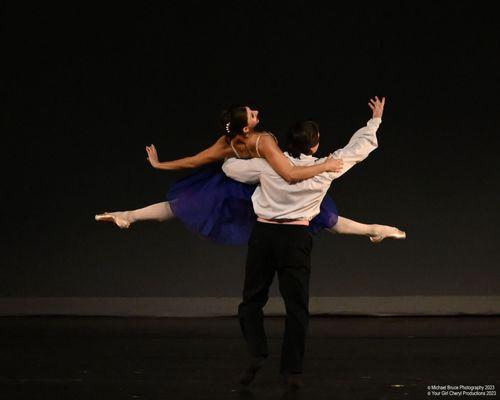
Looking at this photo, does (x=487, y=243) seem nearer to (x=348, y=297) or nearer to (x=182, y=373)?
(x=348, y=297)

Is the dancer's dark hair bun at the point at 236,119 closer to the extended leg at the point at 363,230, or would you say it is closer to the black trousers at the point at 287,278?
the black trousers at the point at 287,278

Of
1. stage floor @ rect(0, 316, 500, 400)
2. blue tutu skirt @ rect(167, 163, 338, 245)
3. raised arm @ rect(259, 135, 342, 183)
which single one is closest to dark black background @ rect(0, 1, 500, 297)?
stage floor @ rect(0, 316, 500, 400)

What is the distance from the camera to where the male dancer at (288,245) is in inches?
133

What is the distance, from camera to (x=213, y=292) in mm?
5738

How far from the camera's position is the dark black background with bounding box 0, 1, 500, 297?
18.1 feet

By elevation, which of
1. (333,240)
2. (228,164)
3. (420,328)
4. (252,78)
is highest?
(252,78)

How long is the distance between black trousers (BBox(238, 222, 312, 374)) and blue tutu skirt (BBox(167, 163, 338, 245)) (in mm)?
316

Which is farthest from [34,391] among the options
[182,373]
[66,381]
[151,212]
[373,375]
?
[373,375]

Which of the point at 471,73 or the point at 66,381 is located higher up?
the point at 471,73

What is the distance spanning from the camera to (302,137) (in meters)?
3.41

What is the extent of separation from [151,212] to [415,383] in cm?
119

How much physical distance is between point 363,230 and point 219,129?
78.0 inches

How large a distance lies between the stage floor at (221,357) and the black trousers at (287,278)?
0.14 metres

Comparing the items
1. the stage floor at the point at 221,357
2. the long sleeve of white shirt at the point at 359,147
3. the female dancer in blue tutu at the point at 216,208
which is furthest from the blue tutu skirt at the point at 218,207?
the stage floor at the point at 221,357
